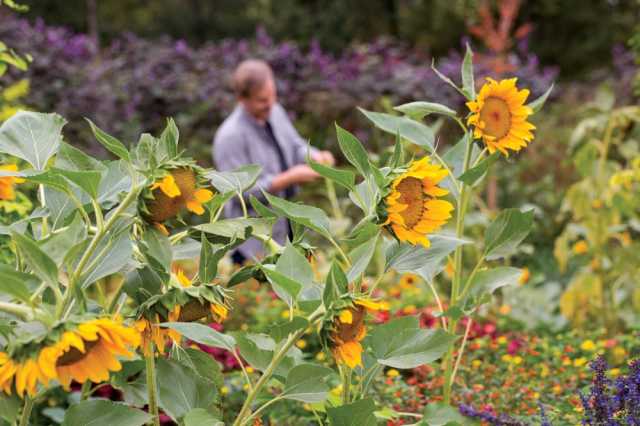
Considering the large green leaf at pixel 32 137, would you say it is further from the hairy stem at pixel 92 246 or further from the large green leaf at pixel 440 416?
the large green leaf at pixel 440 416

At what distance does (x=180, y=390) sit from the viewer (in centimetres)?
155

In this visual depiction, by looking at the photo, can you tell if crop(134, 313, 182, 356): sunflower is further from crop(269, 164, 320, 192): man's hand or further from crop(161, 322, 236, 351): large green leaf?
crop(269, 164, 320, 192): man's hand

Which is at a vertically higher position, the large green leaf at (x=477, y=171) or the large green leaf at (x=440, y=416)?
the large green leaf at (x=477, y=171)

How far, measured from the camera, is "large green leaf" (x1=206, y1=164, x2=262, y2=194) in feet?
5.06

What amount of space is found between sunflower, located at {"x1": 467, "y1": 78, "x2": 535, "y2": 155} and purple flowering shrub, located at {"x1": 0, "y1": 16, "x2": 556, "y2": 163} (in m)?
4.64

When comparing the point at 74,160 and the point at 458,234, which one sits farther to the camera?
the point at 458,234

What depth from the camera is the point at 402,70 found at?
792cm

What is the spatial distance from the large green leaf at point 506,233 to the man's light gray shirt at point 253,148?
8.61 feet

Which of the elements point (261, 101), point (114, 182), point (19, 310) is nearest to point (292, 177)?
point (261, 101)

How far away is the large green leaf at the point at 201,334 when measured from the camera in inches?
52.3

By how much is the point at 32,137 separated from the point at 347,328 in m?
0.68

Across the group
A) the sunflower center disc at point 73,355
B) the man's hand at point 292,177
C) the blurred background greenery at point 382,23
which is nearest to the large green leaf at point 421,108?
the sunflower center disc at point 73,355

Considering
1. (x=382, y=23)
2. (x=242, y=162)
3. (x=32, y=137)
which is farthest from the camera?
(x=382, y=23)

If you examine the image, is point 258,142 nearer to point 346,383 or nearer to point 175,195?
point 346,383
